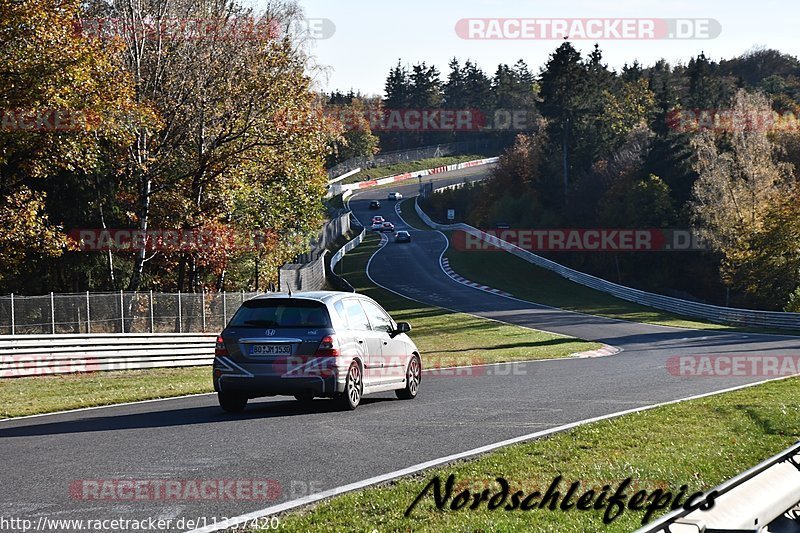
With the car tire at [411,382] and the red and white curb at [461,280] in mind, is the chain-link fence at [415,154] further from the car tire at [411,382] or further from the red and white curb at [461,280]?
the car tire at [411,382]

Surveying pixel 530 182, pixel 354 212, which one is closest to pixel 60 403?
pixel 530 182

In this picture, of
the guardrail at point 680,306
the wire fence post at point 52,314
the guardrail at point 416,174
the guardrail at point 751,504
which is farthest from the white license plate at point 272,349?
the guardrail at point 416,174

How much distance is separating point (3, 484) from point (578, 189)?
8805cm

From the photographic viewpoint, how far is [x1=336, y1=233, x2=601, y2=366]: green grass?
3350 centimetres

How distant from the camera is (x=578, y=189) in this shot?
9338 centimetres

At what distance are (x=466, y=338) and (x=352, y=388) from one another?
3161 centimetres

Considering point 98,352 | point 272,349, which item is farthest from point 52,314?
point 272,349

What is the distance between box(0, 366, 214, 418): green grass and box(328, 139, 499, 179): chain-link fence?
374 feet

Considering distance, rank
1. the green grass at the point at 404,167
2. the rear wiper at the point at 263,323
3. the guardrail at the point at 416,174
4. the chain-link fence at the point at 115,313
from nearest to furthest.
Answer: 1. the rear wiper at the point at 263,323
2. the chain-link fence at the point at 115,313
3. the guardrail at the point at 416,174
4. the green grass at the point at 404,167

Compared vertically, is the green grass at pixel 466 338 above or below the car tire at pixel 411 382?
below

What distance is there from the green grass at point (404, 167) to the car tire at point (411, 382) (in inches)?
4847

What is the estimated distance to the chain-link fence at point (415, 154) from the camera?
14475 centimetres

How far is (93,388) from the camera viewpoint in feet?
65.6

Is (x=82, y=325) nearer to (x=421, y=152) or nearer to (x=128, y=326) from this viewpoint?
(x=128, y=326)
